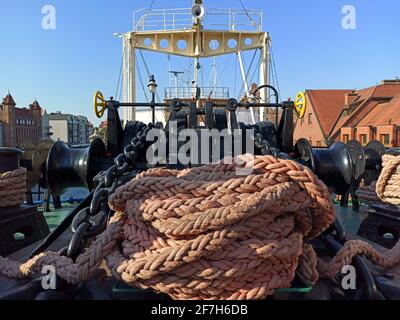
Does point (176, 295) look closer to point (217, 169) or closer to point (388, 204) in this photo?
point (217, 169)

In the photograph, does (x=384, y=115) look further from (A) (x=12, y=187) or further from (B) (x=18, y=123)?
(B) (x=18, y=123)

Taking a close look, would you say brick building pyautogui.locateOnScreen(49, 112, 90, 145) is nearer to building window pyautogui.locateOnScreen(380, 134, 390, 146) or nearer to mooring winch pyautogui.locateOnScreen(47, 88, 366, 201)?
building window pyautogui.locateOnScreen(380, 134, 390, 146)

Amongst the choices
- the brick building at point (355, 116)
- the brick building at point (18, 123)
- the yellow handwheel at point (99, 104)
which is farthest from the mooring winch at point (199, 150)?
the brick building at point (18, 123)

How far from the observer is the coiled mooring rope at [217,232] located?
1.19m

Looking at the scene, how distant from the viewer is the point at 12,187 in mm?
2283

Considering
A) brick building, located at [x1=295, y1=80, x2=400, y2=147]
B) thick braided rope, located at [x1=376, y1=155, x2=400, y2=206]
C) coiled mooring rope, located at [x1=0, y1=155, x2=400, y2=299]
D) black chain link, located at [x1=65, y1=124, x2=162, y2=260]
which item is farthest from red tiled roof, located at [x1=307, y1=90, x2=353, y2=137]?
coiled mooring rope, located at [x1=0, y1=155, x2=400, y2=299]

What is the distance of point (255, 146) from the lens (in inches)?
100

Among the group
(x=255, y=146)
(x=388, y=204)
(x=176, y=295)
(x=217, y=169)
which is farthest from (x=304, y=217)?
(x=388, y=204)

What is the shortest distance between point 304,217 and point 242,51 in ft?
32.8

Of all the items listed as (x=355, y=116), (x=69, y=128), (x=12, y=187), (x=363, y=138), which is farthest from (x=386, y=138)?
(x=69, y=128)

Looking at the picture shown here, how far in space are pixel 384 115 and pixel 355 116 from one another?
3.13 meters

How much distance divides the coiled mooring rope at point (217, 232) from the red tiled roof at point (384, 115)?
17460 mm

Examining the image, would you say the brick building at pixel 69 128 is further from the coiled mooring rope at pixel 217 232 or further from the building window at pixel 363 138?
the coiled mooring rope at pixel 217 232
